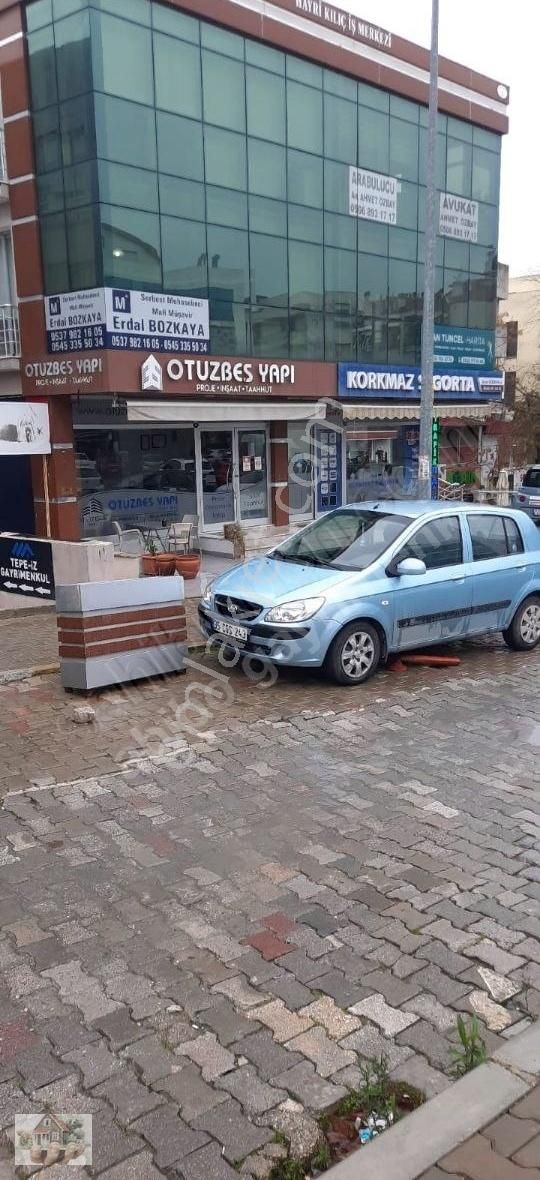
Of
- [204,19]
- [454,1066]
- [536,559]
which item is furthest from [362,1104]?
[204,19]

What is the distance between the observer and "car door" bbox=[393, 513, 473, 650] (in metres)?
8.41

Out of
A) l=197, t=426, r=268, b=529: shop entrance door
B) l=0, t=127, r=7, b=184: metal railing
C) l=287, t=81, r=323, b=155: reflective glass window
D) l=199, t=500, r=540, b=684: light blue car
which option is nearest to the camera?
l=199, t=500, r=540, b=684: light blue car

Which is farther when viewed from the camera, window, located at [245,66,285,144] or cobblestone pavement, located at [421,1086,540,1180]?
window, located at [245,66,285,144]

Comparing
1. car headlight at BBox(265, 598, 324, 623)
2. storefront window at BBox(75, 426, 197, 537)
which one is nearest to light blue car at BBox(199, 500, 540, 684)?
car headlight at BBox(265, 598, 324, 623)

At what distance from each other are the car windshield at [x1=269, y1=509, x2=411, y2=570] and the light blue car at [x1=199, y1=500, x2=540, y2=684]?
0.04 ft

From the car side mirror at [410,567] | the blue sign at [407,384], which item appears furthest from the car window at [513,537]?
the blue sign at [407,384]

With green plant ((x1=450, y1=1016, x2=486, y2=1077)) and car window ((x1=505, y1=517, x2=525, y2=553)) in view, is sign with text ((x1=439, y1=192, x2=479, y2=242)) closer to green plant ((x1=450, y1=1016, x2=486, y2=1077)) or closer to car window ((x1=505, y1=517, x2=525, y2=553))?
car window ((x1=505, y1=517, x2=525, y2=553))

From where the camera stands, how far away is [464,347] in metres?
23.6

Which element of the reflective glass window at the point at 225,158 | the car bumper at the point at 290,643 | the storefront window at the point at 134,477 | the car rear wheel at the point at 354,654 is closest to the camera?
the car bumper at the point at 290,643

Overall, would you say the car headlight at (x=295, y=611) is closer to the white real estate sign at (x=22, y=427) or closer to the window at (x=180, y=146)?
the white real estate sign at (x=22, y=427)

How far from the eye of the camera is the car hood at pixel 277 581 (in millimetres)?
7910

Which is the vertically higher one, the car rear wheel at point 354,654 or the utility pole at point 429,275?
the utility pole at point 429,275

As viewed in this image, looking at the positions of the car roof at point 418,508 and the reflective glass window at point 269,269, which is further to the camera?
the reflective glass window at point 269,269

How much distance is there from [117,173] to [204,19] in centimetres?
375
